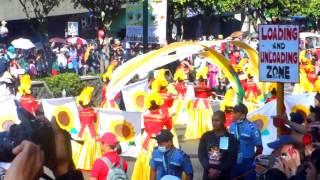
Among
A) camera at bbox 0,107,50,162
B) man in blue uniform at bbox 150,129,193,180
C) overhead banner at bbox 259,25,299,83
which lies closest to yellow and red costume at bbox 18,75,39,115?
man in blue uniform at bbox 150,129,193,180

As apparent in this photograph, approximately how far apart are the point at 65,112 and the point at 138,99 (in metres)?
2.67

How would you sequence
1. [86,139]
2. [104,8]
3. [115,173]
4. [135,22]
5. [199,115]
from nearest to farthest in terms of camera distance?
[115,173]
[86,139]
[199,115]
[135,22]
[104,8]

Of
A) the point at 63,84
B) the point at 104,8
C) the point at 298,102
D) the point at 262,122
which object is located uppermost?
the point at 104,8

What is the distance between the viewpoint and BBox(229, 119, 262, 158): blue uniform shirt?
9.95 meters

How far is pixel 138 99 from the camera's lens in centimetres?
1697

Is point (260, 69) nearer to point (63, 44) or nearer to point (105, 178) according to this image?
point (105, 178)

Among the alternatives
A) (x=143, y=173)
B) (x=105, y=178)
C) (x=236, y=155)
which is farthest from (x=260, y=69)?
(x=143, y=173)

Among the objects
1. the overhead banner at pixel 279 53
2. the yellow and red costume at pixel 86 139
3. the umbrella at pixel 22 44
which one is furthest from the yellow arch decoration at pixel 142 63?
the umbrella at pixel 22 44

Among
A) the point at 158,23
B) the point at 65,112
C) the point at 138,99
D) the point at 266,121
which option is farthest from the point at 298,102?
the point at 158,23

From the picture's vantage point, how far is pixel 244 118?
10.2 meters

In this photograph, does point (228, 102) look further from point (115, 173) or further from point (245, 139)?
point (115, 173)

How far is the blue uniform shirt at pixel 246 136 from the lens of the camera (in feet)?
32.6

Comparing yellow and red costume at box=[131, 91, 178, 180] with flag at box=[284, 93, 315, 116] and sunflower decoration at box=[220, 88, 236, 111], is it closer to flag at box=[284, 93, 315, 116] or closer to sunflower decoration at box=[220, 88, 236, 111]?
sunflower decoration at box=[220, 88, 236, 111]

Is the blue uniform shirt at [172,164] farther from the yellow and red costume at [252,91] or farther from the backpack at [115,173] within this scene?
the yellow and red costume at [252,91]
